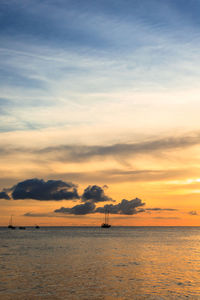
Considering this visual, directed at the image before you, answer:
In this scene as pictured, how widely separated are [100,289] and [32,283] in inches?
380

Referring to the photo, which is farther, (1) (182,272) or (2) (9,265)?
(2) (9,265)

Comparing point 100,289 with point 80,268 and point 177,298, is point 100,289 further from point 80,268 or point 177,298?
point 80,268

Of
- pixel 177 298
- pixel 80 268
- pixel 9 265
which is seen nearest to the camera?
pixel 177 298

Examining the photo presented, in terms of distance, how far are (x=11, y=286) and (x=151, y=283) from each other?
1846cm

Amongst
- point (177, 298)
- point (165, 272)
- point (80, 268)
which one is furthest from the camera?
point (80, 268)

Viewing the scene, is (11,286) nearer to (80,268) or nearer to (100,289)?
(100,289)

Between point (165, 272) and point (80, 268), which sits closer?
point (165, 272)

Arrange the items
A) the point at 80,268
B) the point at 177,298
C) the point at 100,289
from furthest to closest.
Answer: the point at 80,268, the point at 100,289, the point at 177,298

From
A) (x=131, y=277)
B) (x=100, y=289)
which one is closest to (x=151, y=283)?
(x=131, y=277)

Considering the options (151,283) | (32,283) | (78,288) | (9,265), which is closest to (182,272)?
(151,283)

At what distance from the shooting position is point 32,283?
44.8 metres

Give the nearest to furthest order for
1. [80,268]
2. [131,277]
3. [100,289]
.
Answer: [100,289], [131,277], [80,268]

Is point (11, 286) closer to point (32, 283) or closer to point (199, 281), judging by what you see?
point (32, 283)

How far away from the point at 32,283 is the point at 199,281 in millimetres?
23023
